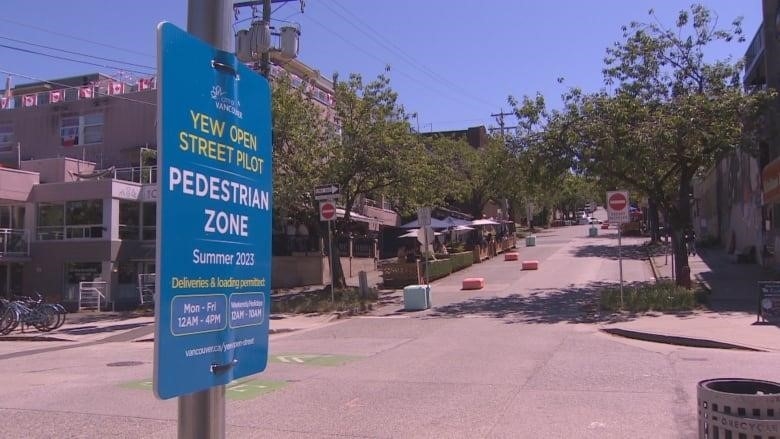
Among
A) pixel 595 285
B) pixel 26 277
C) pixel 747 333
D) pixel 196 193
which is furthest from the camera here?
pixel 26 277

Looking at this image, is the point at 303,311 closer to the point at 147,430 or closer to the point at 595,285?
the point at 595,285

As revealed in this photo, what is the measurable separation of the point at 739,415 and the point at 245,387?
6991 millimetres

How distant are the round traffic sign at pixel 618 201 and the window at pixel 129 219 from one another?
18932 mm

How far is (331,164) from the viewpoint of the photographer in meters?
24.1

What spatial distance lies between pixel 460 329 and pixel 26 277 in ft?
68.1

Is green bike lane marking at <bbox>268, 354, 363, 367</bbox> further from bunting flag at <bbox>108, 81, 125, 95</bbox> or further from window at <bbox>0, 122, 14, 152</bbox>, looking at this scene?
window at <bbox>0, 122, 14, 152</bbox>

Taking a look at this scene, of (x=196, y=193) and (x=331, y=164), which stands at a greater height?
(x=331, y=164)

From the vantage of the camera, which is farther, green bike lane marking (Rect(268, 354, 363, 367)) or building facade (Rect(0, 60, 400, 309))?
building facade (Rect(0, 60, 400, 309))

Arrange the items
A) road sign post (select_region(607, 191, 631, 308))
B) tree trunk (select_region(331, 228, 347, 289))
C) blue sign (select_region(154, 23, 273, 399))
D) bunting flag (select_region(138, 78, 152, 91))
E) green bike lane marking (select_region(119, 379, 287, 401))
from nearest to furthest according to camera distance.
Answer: blue sign (select_region(154, 23, 273, 399))
green bike lane marking (select_region(119, 379, 287, 401))
road sign post (select_region(607, 191, 631, 308))
tree trunk (select_region(331, 228, 347, 289))
bunting flag (select_region(138, 78, 152, 91))

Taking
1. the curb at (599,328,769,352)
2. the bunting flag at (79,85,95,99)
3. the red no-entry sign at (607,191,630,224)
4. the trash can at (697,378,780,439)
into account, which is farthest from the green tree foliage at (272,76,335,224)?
the trash can at (697,378,780,439)

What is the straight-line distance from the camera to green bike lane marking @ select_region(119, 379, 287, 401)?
9031 millimetres

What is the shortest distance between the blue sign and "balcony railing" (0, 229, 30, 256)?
95.0 feet

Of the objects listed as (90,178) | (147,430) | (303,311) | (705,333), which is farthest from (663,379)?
(90,178)

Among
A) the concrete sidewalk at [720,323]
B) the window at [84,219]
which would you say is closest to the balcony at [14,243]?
the window at [84,219]
